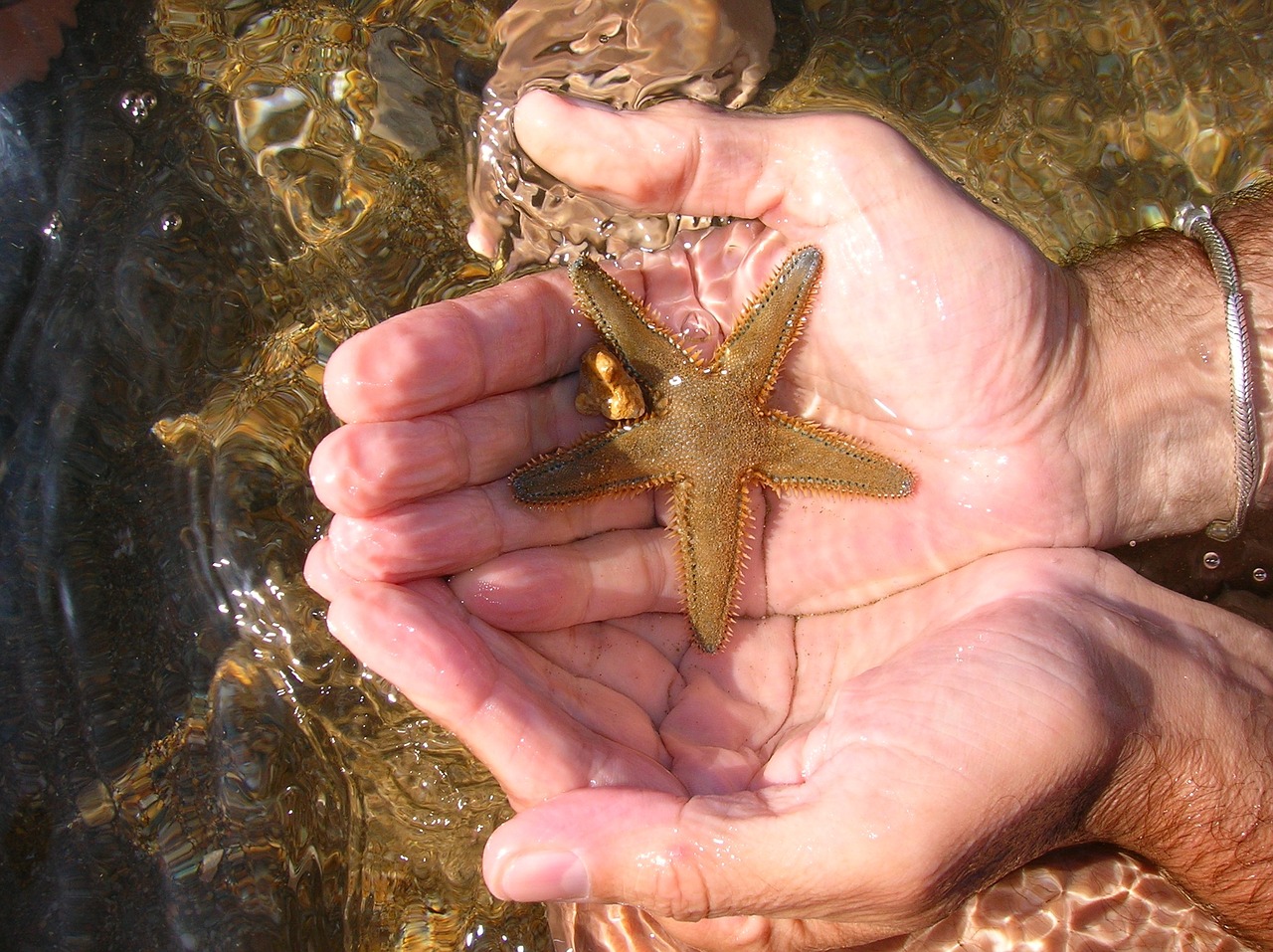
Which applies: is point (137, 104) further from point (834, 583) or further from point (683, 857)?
point (683, 857)

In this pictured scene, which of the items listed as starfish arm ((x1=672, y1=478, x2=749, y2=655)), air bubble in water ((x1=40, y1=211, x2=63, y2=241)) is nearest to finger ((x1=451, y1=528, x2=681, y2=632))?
starfish arm ((x1=672, y1=478, x2=749, y2=655))

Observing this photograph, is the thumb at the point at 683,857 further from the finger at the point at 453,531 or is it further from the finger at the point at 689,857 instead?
the finger at the point at 453,531

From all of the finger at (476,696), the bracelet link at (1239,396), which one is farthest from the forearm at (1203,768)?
the finger at (476,696)

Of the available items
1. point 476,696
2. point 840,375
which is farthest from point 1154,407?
point 476,696

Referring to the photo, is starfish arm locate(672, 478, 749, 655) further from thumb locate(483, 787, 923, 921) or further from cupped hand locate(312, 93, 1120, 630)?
thumb locate(483, 787, 923, 921)

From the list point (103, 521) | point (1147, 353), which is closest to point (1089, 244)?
point (1147, 353)

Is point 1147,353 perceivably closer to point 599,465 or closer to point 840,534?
point 840,534
